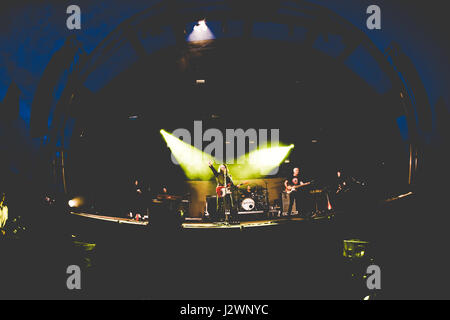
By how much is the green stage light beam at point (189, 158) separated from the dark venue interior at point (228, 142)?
1.30 ft

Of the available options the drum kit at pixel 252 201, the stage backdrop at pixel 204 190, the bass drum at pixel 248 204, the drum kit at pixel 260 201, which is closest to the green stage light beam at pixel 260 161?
the stage backdrop at pixel 204 190

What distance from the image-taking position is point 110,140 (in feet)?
20.5

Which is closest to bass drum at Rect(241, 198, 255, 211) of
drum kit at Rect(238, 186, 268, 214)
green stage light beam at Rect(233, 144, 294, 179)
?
drum kit at Rect(238, 186, 268, 214)

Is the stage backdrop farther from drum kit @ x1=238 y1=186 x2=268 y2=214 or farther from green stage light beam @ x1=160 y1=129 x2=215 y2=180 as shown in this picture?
drum kit @ x1=238 y1=186 x2=268 y2=214

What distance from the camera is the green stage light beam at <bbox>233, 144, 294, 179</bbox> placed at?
27.1ft

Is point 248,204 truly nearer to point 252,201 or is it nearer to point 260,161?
point 252,201

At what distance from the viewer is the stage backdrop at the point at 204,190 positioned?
8344 mm

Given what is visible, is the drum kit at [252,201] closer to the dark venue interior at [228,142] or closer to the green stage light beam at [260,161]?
the dark venue interior at [228,142]

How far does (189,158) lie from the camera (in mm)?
8227

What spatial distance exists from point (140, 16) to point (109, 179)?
4.02m

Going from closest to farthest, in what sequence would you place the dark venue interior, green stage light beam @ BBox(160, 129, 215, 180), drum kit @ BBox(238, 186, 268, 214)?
the dark venue interior < drum kit @ BBox(238, 186, 268, 214) < green stage light beam @ BBox(160, 129, 215, 180)

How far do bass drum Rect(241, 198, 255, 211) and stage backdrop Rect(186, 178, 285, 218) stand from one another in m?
1.10

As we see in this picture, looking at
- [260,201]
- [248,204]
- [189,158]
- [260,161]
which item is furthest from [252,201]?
[189,158]
